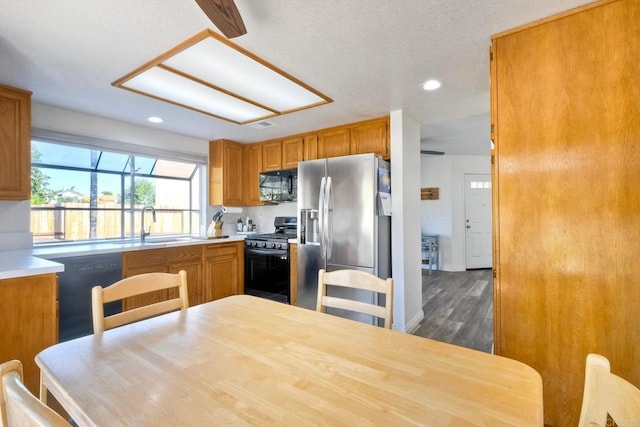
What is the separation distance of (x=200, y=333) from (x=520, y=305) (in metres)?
1.64

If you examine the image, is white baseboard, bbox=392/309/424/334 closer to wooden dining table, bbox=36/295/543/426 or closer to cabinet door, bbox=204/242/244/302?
wooden dining table, bbox=36/295/543/426

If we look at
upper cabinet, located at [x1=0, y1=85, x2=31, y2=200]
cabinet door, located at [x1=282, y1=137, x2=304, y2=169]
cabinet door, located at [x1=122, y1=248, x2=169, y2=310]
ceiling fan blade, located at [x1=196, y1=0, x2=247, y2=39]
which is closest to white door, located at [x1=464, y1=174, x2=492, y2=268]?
cabinet door, located at [x1=282, y1=137, x2=304, y2=169]

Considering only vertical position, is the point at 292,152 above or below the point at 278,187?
above

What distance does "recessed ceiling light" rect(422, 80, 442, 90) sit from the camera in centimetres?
232

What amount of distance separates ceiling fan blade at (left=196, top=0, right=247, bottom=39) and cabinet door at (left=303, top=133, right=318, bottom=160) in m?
2.45

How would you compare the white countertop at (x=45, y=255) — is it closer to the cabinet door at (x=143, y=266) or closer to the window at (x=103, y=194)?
the cabinet door at (x=143, y=266)

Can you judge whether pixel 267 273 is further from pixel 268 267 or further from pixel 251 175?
pixel 251 175

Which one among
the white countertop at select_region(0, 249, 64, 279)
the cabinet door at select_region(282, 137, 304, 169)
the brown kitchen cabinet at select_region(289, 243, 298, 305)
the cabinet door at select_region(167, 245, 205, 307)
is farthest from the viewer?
the cabinet door at select_region(282, 137, 304, 169)

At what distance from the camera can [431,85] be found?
2.38 meters

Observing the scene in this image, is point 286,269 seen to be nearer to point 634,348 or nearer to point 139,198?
point 139,198

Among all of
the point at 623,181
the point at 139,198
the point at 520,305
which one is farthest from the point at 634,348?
the point at 139,198

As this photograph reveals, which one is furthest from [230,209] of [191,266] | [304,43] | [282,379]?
[282,379]

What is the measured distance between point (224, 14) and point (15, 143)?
8.03 ft

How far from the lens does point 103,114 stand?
121 inches
